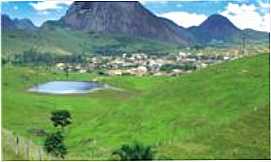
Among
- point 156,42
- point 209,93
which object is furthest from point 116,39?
point 209,93

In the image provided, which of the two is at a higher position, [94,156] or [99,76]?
[99,76]

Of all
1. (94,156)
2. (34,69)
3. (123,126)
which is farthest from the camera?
(123,126)

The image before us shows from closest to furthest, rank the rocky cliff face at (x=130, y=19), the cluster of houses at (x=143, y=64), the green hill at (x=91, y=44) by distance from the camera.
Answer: the rocky cliff face at (x=130, y=19)
the green hill at (x=91, y=44)
the cluster of houses at (x=143, y=64)

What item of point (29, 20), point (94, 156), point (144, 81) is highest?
point (29, 20)

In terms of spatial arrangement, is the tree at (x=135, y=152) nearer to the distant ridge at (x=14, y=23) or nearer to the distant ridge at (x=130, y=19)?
the distant ridge at (x=130, y=19)

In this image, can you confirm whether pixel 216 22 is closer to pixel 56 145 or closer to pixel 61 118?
pixel 61 118

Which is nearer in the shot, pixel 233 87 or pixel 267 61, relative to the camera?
pixel 267 61

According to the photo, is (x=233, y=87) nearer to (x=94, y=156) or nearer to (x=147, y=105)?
(x=147, y=105)

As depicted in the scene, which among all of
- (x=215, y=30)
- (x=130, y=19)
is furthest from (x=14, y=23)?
(x=215, y=30)

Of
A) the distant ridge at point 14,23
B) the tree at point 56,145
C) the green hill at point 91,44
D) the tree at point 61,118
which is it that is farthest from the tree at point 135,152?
the distant ridge at point 14,23
